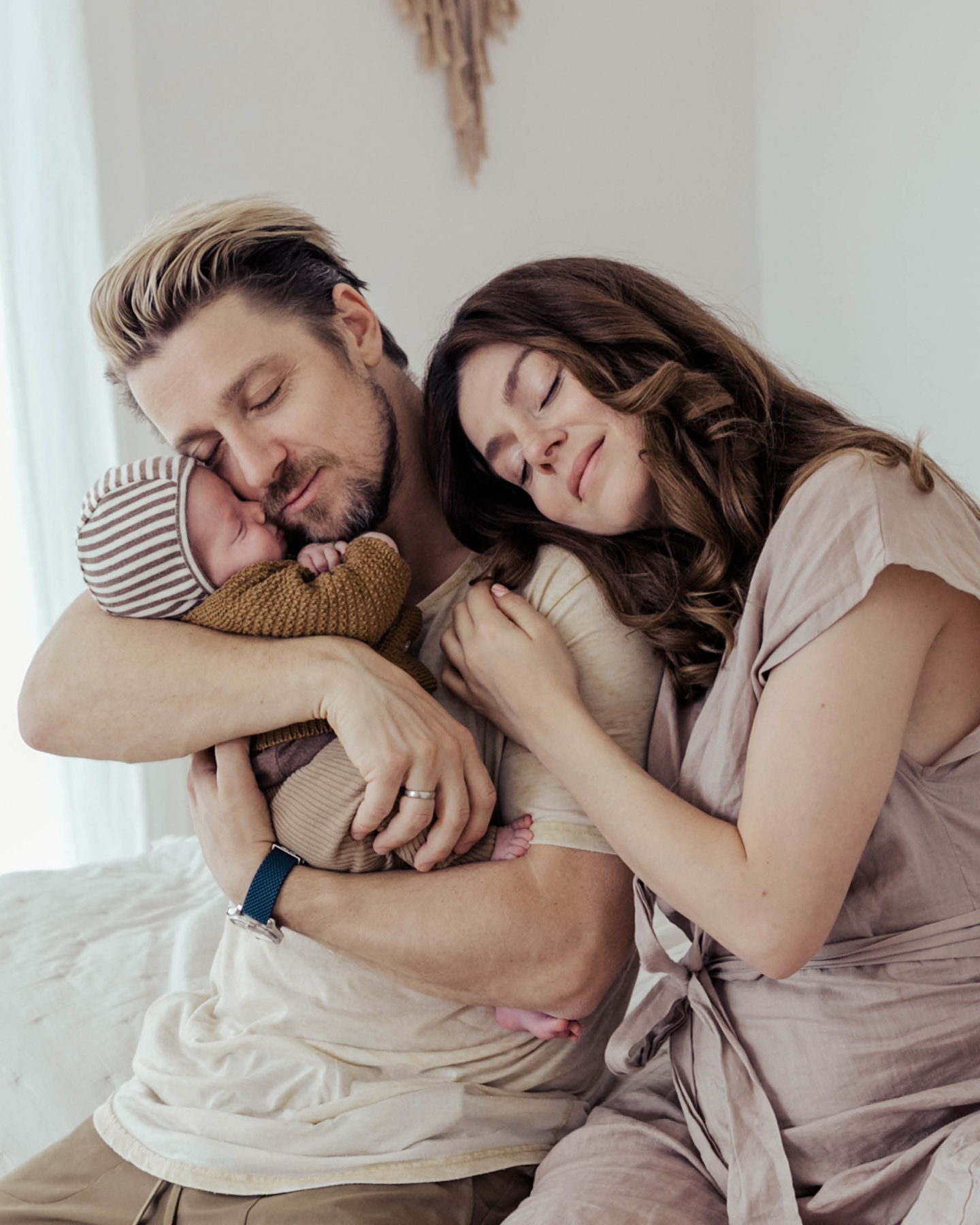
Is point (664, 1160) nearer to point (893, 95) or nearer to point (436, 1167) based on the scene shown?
point (436, 1167)

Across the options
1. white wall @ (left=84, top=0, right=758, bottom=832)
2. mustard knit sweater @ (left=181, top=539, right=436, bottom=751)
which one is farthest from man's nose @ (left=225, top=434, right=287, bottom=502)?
white wall @ (left=84, top=0, right=758, bottom=832)

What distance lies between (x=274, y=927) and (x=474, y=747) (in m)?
0.29

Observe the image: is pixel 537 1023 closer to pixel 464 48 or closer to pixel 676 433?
pixel 676 433

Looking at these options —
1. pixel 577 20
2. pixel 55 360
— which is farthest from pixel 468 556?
pixel 577 20

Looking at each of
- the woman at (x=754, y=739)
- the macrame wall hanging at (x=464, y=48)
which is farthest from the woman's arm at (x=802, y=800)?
the macrame wall hanging at (x=464, y=48)

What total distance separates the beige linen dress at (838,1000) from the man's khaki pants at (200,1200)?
0.07 meters

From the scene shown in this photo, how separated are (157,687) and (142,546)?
158 mm

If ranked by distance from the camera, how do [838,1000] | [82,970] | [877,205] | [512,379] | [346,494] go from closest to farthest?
[838,1000] → [512,379] → [346,494] → [82,970] → [877,205]

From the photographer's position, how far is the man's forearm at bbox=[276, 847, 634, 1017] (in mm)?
1164

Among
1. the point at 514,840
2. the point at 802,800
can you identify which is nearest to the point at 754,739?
the point at 802,800

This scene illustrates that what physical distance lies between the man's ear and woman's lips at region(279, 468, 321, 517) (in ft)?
0.61

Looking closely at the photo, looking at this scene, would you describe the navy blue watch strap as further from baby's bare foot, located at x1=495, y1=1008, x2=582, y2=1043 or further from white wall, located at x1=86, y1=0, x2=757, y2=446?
white wall, located at x1=86, y1=0, x2=757, y2=446

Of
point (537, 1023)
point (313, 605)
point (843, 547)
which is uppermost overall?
point (843, 547)

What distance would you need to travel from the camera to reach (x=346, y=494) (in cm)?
143
